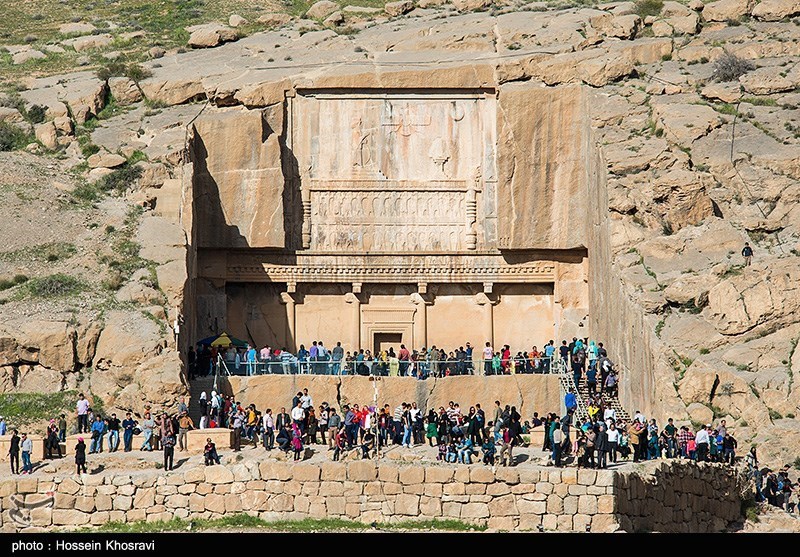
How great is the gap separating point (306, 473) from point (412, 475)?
7.20 feet

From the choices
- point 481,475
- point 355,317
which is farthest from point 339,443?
point 355,317

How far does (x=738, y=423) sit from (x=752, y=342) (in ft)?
10.2

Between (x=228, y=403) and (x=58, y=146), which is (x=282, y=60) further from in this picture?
(x=228, y=403)

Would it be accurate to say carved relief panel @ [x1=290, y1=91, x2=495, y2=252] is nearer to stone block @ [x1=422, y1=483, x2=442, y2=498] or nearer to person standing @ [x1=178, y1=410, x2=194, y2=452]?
person standing @ [x1=178, y1=410, x2=194, y2=452]

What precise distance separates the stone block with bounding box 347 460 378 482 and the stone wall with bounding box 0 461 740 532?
21 millimetres

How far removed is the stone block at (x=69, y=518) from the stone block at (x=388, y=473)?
6096 mm

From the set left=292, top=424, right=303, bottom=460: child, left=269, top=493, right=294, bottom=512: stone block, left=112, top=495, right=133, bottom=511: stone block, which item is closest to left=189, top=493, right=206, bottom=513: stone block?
left=112, top=495, right=133, bottom=511: stone block

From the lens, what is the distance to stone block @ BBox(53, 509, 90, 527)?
42.3 metres

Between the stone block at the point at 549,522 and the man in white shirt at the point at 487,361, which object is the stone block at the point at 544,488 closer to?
the stone block at the point at 549,522

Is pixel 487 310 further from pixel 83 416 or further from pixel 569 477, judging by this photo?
pixel 569 477

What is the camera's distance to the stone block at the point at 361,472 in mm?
42469

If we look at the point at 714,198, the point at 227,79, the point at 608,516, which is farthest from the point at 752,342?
the point at 227,79

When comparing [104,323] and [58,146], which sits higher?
[58,146]
